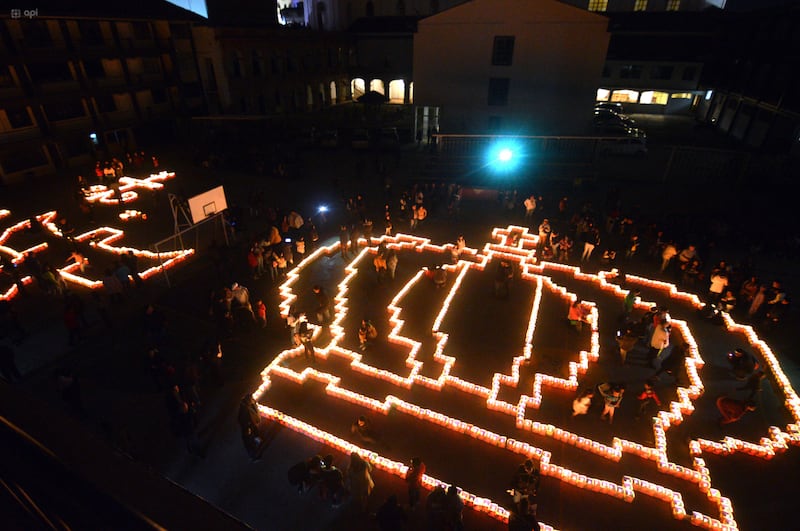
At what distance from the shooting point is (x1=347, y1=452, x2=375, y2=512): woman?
859cm

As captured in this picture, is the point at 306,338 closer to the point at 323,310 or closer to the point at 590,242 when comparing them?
the point at 323,310

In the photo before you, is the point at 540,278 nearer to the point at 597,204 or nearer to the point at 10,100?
the point at 597,204

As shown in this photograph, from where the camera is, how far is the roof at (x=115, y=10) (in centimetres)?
2571

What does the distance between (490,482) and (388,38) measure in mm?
47152

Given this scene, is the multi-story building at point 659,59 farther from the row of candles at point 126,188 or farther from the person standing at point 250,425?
the person standing at point 250,425

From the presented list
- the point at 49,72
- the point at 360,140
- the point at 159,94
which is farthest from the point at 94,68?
the point at 360,140

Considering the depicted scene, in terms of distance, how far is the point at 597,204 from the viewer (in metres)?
23.0

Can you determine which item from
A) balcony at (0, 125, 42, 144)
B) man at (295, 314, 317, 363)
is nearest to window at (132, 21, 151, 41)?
balcony at (0, 125, 42, 144)

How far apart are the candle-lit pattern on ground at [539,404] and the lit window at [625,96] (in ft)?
118

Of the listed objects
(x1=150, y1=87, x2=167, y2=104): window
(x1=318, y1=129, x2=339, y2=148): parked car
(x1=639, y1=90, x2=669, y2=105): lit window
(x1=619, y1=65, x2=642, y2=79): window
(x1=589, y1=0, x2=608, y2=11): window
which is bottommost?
(x1=318, y1=129, x2=339, y2=148): parked car

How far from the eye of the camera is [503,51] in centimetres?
2647

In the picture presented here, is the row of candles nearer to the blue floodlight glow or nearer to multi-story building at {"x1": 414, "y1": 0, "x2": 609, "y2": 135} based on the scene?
multi-story building at {"x1": 414, "y1": 0, "x2": 609, "y2": 135}

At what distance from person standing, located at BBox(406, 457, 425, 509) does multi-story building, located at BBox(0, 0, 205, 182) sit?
3008cm

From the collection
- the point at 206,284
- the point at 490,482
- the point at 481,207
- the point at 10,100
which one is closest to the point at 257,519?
the point at 490,482
